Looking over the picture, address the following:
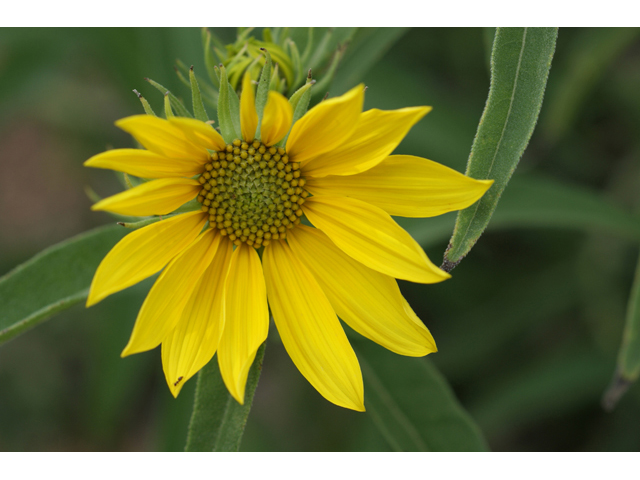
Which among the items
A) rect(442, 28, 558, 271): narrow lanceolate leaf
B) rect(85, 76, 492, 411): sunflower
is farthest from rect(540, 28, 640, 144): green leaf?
rect(85, 76, 492, 411): sunflower

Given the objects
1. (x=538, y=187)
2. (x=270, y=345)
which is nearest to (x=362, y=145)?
(x=538, y=187)

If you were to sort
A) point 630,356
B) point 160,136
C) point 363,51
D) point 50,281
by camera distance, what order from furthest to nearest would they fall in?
point 363,51
point 630,356
point 50,281
point 160,136

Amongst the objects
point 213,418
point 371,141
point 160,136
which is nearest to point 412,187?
point 371,141

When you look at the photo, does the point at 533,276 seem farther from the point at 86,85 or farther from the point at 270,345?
the point at 86,85

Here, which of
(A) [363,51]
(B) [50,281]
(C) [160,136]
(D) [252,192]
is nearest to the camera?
(C) [160,136]

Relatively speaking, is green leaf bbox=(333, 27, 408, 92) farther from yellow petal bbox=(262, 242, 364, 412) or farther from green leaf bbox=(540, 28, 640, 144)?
green leaf bbox=(540, 28, 640, 144)

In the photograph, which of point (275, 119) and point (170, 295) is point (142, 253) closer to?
point (170, 295)

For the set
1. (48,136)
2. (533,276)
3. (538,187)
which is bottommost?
(533,276)
